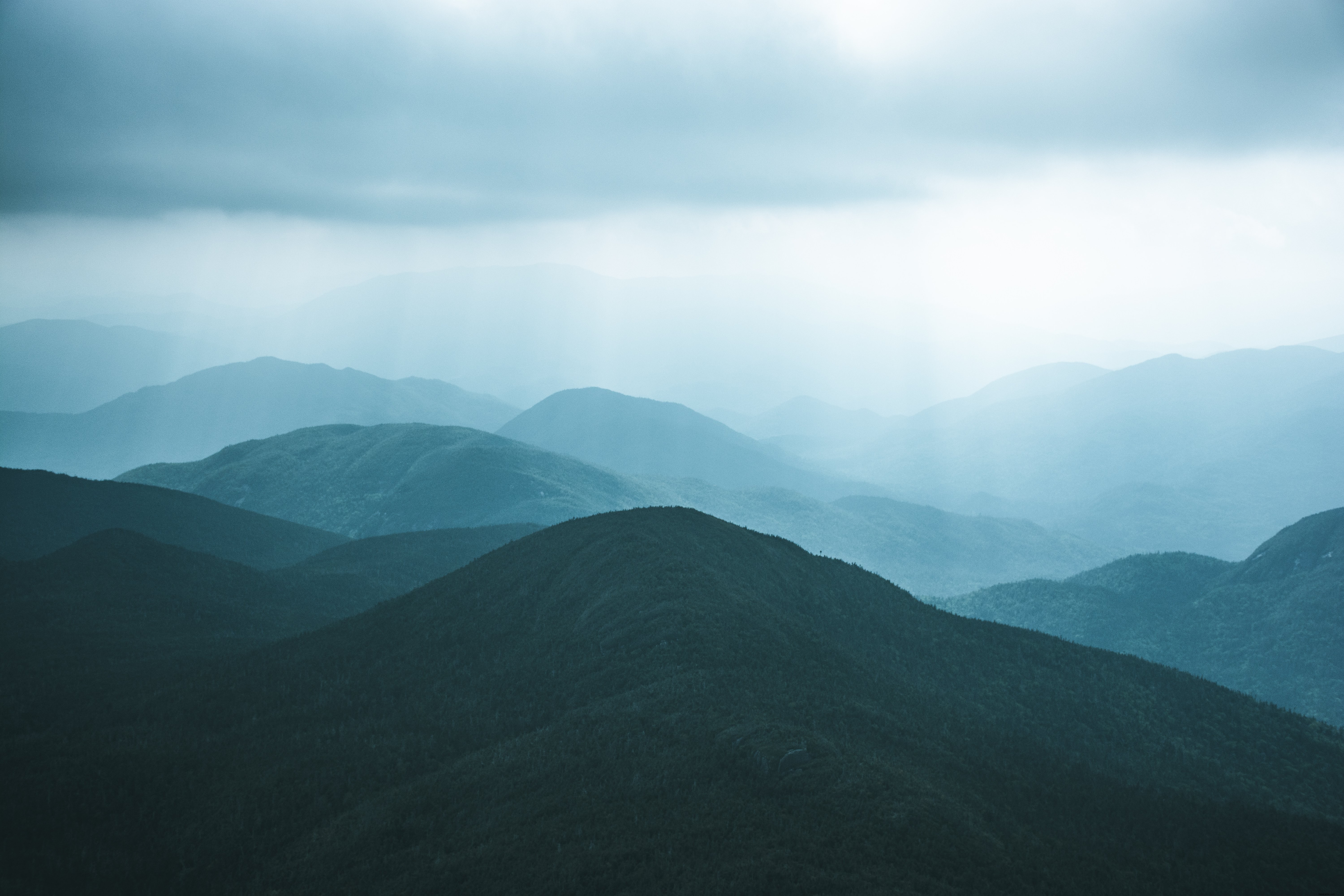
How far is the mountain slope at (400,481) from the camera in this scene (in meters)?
155

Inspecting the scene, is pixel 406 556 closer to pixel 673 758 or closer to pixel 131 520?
pixel 131 520

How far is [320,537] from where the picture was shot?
4929 inches

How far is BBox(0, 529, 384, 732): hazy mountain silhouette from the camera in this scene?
49.8 metres

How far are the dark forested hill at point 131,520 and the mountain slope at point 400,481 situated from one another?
3423 centimetres

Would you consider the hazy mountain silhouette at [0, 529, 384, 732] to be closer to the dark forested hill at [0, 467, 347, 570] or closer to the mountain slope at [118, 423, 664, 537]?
the dark forested hill at [0, 467, 347, 570]

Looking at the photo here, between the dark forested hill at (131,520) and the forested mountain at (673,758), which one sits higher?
the dark forested hill at (131,520)

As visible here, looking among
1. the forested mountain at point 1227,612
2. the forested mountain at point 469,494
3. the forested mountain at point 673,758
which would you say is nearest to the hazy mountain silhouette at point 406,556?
the forested mountain at point 469,494

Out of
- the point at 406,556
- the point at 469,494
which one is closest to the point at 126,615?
the point at 406,556

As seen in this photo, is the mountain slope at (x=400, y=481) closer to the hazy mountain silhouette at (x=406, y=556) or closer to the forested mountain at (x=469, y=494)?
the forested mountain at (x=469, y=494)

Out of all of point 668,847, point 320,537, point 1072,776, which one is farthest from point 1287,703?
point 320,537

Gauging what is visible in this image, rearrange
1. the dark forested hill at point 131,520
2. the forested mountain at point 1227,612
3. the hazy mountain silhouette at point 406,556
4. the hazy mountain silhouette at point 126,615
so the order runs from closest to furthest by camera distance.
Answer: the hazy mountain silhouette at point 126,615
the forested mountain at point 1227,612
the hazy mountain silhouette at point 406,556
the dark forested hill at point 131,520

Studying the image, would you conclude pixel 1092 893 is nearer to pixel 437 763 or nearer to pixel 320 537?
pixel 437 763

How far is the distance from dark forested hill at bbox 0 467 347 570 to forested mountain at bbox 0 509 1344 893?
64568 mm

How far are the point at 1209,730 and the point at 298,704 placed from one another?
52739 mm
